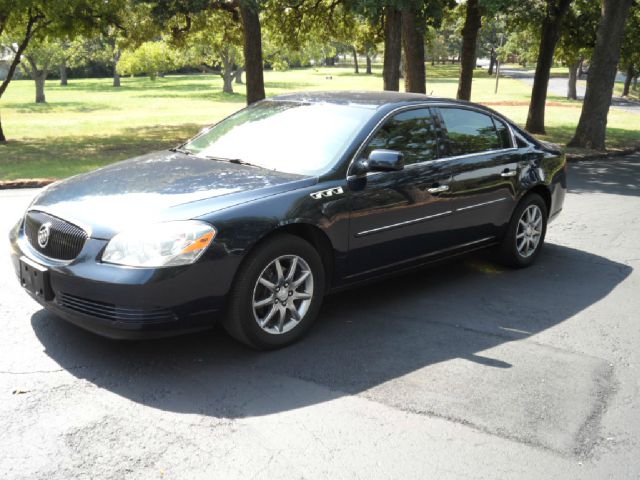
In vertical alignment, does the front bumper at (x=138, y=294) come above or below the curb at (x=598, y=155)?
above

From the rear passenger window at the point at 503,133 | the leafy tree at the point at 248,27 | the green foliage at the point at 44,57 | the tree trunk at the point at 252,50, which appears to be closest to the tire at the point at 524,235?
the rear passenger window at the point at 503,133

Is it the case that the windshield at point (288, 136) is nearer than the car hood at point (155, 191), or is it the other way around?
the car hood at point (155, 191)

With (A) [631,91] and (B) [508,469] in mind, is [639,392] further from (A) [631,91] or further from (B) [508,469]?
(A) [631,91]

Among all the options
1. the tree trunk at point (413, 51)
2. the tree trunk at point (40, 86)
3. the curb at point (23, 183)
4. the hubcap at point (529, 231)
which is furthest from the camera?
the tree trunk at point (40, 86)

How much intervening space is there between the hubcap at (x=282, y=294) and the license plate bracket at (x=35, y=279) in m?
1.24

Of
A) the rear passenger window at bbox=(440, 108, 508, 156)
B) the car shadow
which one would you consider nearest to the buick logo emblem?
the car shadow

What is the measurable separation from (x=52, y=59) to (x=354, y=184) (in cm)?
4297

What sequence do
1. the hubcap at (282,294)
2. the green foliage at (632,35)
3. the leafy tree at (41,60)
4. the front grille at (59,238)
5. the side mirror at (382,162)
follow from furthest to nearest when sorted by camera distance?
1. the leafy tree at (41,60)
2. the green foliage at (632,35)
3. the side mirror at (382,162)
4. the hubcap at (282,294)
5. the front grille at (59,238)

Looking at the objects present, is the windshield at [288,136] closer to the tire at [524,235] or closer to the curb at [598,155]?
the tire at [524,235]

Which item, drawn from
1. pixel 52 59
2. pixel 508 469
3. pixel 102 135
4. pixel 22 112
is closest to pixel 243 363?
pixel 508 469

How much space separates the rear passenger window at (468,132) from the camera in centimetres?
589

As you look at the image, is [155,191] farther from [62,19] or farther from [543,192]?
[62,19]

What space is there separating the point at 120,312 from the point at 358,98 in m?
2.72

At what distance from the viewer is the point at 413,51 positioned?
701 inches
